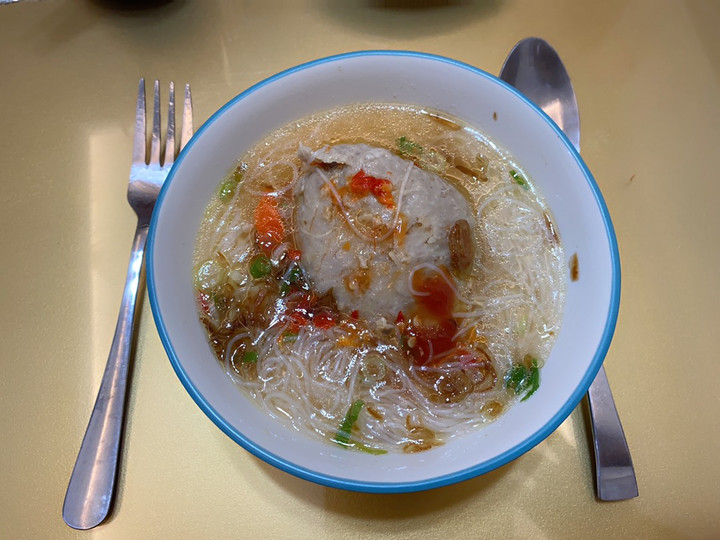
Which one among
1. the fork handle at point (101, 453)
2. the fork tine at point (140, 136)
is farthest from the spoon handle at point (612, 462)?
the fork tine at point (140, 136)

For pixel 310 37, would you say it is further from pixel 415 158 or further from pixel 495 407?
pixel 495 407

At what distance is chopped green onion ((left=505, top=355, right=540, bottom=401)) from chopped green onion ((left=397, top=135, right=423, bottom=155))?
0.97m

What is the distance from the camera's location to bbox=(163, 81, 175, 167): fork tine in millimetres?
2165

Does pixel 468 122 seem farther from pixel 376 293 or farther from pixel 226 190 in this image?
pixel 226 190

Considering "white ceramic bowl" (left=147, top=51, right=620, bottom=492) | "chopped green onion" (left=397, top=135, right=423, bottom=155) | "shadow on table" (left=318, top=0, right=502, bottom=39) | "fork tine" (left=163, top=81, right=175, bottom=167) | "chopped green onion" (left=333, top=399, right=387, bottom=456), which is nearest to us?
"white ceramic bowl" (left=147, top=51, right=620, bottom=492)

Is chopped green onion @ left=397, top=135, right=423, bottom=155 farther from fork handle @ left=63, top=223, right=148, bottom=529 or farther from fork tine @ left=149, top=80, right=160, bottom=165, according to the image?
fork handle @ left=63, top=223, right=148, bottom=529

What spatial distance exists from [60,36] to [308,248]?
7.04 feet

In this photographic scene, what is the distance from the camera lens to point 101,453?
1747mm

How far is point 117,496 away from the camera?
1.80 metres

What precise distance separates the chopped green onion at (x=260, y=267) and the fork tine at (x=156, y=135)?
0.78 meters

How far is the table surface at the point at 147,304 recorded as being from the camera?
1781mm

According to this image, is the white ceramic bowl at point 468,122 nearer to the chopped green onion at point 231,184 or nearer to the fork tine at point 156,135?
the chopped green onion at point 231,184

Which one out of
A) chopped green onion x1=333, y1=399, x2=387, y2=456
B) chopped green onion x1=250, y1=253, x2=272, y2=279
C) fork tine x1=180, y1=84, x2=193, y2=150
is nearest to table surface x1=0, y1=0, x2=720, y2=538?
fork tine x1=180, y1=84, x2=193, y2=150

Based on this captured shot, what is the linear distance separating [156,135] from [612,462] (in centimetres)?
246
